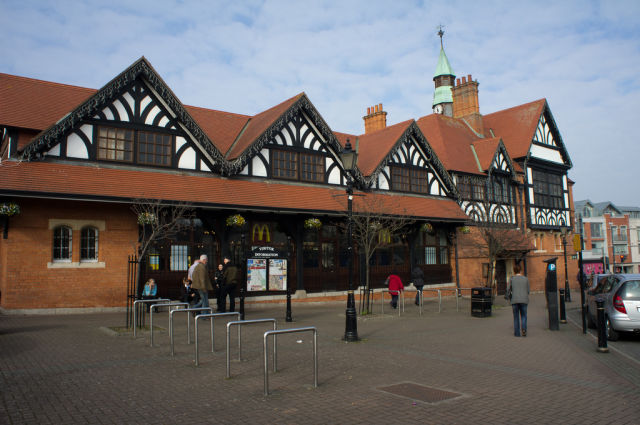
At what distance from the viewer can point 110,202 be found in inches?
601

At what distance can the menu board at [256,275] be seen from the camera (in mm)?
18453

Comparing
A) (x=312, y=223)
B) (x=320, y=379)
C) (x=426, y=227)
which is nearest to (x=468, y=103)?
(x=426, y=227)

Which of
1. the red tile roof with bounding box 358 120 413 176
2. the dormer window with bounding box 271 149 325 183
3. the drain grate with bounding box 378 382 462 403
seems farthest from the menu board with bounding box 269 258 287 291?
the drain grate with bounding box 378 382 462 403

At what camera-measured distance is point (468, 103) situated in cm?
3622

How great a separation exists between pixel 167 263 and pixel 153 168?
3.40 m

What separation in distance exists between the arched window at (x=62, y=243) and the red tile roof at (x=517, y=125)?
26.4 meters

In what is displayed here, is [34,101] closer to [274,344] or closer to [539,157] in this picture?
[274,344]

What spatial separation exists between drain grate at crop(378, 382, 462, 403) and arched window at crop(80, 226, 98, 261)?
12.2m

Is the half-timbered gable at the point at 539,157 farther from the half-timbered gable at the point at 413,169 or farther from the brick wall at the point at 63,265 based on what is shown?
the brick wall at the point at 63,265

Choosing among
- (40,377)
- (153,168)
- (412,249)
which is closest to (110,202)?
(153,168)

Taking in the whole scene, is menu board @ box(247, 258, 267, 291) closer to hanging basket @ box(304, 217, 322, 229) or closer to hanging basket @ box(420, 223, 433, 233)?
hanging basket @ box(304, 217, 322, 229)

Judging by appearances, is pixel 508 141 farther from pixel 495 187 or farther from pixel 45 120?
pixel 45 120

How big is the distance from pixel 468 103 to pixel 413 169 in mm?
13598

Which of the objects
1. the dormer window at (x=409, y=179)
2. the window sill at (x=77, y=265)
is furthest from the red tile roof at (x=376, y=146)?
the window sill at (x=77, y=265)
